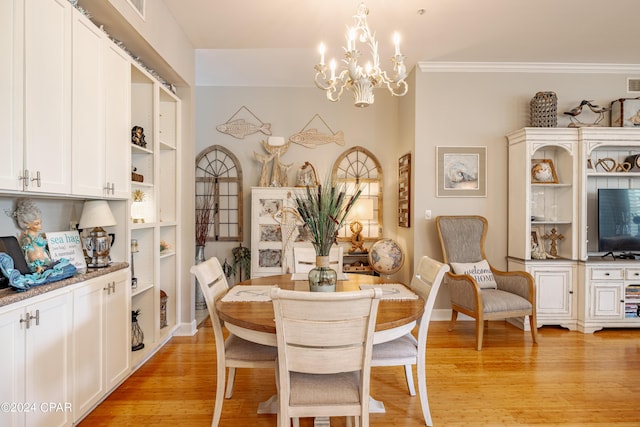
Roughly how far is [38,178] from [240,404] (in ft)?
5.76

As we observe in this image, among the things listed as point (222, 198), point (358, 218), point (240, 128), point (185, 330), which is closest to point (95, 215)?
point (185, 330)

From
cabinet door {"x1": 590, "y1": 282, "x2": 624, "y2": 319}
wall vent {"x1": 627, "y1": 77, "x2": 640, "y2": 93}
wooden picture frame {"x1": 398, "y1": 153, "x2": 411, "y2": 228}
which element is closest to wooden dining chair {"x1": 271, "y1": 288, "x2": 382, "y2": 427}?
wooden picture frame {"x1": 398, "y1": 153, "x2": 411, "y2": 228}

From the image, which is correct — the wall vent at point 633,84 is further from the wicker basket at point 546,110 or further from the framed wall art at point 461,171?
the framed wall art at point 461,171

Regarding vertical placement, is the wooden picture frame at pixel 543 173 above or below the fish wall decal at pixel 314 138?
below

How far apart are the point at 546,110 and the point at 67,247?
4584 mm

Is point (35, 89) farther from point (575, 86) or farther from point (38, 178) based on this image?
point (575, 86)

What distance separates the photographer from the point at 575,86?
171 inches

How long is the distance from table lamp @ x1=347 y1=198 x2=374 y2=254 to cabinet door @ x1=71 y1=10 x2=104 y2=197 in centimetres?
324

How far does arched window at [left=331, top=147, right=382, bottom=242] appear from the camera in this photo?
515cm

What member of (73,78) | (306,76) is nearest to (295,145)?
(306,76)

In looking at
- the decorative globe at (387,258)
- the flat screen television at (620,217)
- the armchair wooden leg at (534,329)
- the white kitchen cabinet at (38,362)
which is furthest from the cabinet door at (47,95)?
the flat screen television at (620,217)

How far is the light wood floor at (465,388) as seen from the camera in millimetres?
2258

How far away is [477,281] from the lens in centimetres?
386

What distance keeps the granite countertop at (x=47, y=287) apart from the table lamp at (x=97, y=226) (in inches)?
3.6
